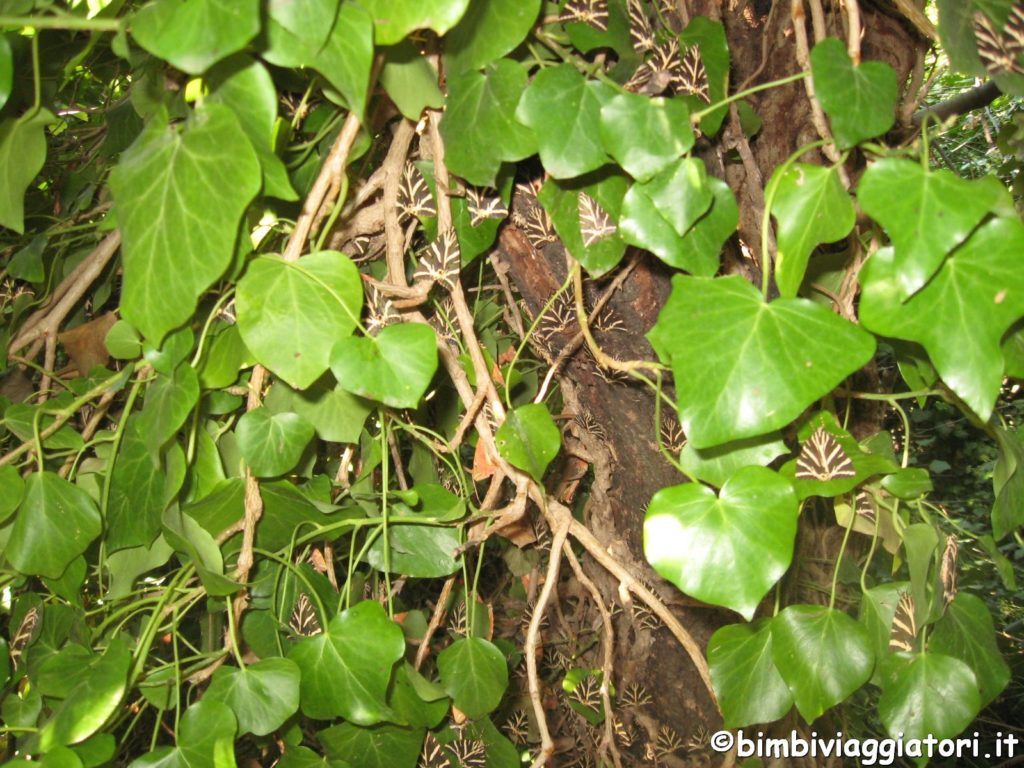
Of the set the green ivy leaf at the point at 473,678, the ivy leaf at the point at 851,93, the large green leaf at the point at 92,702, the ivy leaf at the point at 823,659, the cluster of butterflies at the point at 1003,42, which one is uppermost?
the cluster of butterflies at the point at 1003,42

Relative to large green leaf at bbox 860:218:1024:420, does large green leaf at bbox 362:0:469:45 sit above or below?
above

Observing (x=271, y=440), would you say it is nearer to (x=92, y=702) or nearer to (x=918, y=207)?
(x=92, y=702)

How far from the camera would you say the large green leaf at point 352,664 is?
0.57m

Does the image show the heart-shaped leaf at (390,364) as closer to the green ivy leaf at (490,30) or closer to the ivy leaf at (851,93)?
the green ivy leaf at (490,30)

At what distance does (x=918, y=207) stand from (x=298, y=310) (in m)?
0.37

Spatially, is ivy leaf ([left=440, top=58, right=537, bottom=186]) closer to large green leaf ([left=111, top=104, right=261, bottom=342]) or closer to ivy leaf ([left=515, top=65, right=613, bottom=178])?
ivy leaf ([left=515, top=65, right=613, bottom=178])

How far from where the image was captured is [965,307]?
423 millimetres

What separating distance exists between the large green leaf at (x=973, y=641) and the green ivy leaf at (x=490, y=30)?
53 cm

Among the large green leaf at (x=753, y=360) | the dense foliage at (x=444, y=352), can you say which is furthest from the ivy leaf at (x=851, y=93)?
the large green leaf at (x=753, y=360)

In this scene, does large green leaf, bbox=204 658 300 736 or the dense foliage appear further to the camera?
large green leaf, bbox=204 658 300 736

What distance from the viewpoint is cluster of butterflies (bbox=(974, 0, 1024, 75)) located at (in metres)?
0.44

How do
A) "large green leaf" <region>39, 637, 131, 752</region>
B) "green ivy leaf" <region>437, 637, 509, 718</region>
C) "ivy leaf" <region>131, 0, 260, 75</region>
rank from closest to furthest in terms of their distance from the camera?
"ivy leaf" <region>131, 0, 260, 75</region> → "large green leaf" <region>39, 637, 131, 752</region> → "green ivy leaf" <region>437, 637, 509, 718</region>

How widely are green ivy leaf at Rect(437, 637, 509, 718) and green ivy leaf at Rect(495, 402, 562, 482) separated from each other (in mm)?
208

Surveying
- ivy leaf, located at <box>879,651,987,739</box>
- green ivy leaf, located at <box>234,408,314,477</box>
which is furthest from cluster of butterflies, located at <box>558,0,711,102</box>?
ivy leaf, located at <box>879,651,987,739</box>
